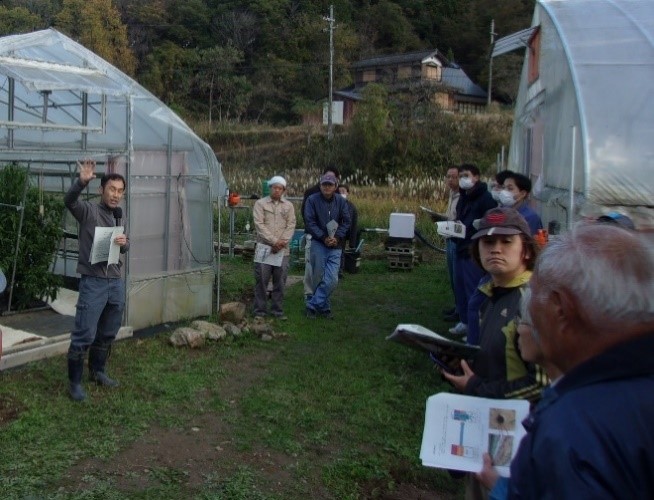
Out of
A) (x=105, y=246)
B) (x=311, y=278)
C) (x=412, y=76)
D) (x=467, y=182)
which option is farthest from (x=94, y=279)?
(x=412, y=76)

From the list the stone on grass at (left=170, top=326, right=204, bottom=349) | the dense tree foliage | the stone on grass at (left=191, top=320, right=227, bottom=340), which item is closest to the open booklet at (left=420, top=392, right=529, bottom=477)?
the stone on grass at (left=170, top=326, right=204, bottom=349)

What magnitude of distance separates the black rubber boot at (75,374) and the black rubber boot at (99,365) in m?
0.26

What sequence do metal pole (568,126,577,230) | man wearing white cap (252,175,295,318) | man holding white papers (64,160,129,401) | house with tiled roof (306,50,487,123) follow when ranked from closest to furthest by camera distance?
man holding white papers (64,160,129,401), metal pole (568,126,577,230), man wearing white cap (252,175,295,318), house with tiled roof (306,50,487,123)

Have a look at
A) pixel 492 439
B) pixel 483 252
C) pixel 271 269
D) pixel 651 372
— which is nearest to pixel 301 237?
pixel 271 269

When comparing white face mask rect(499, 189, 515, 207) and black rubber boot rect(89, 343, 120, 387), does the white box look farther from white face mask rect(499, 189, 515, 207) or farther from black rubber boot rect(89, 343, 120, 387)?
black rubber boot rect(89, 343, 120, 387)

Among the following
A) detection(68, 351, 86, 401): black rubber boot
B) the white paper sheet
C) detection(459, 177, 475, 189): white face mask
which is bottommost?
detection(68, 351, 86, 401): black rubber boot

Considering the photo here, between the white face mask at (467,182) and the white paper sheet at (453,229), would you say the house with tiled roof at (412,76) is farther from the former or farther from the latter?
the white paper sheet at (453,229)

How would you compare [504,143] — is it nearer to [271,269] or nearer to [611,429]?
[271,269]

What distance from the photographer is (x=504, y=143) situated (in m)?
31.7

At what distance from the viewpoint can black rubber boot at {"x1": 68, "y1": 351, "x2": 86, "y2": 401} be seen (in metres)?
5.71

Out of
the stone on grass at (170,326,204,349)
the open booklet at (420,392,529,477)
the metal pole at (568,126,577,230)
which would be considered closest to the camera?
the open booklet at (420,392,529,477)

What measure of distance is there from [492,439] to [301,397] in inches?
146

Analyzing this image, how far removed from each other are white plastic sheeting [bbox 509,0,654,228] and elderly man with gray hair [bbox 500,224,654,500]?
3616 millimetres

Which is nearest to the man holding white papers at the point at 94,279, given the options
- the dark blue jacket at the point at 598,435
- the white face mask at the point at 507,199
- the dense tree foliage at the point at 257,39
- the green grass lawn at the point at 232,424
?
the green grass lawn at the point at 232,424
